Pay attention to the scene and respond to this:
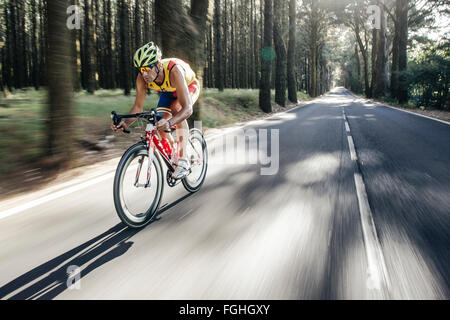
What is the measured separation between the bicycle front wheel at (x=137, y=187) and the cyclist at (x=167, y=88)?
380mm

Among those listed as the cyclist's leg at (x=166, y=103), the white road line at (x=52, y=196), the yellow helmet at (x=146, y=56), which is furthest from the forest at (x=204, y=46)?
the yellow helmet at (x=146, y=56)

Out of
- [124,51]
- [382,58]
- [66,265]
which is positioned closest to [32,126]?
[66,265]

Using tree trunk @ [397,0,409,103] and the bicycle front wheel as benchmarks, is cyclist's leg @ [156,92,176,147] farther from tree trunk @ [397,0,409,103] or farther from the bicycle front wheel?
tree trunk @ [397,0,409,103]

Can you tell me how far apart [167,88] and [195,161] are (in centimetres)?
126

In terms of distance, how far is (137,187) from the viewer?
11.4 ft

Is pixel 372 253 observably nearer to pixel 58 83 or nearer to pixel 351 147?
pixel 58 83

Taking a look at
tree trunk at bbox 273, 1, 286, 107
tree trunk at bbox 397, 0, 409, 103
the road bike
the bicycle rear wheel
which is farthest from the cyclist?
tree trunk at bbox 397, 0, 409, 103

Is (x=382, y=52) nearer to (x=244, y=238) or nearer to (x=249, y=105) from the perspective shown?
(x=249, y=105)

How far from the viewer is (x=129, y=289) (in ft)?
7.39

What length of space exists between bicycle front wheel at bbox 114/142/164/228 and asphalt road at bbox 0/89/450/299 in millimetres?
139

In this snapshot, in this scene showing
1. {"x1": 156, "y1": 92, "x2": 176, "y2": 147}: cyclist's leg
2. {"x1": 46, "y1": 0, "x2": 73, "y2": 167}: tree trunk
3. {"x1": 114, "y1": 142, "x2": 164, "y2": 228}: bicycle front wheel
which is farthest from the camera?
{"x1": 46, "y1": 0, "x2": 73, "y2": 167}: tree trunk

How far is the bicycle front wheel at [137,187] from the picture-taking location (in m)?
3.18

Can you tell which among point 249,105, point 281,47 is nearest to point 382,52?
point 281,47

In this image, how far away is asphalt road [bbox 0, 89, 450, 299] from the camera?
228cm
